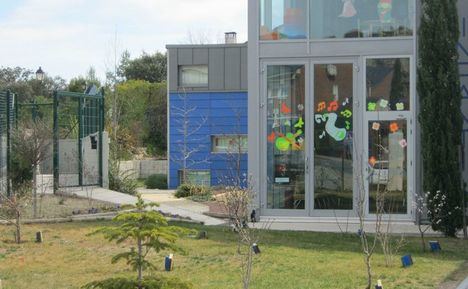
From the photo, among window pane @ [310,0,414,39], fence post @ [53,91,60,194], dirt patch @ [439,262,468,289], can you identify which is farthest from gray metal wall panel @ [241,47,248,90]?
dirt patch @ [439,262,468,289]

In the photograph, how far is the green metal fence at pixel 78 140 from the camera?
18016 mm

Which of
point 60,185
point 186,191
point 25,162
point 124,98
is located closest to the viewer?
point 25,162

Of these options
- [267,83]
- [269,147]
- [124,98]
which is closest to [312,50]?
[267,83]

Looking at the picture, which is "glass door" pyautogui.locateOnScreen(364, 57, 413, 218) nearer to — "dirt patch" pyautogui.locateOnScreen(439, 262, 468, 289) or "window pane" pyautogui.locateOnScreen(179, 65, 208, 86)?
"dirt patch" pyautogui.locateOnScreen(439, 262, 468, 289)

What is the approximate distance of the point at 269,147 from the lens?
1441 centimetres

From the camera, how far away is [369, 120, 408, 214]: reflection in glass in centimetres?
1395

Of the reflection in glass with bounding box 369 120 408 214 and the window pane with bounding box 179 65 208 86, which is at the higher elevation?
the window pane with bounding box 179 65 208 86

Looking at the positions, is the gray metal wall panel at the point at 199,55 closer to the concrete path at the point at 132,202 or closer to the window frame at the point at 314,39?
the concrete path at the point at 132,202

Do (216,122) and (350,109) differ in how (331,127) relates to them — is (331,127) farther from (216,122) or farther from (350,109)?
(216,122)

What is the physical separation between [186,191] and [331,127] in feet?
29.7

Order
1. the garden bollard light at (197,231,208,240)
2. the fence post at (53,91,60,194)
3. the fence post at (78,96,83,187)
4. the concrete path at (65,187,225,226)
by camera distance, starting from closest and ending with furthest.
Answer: the garden bollard light at (197,231,208,240) < the concrete path at (65,187,225,226) < the fence post at (53,91,60,194) < the fence post at (78,96,83,187)

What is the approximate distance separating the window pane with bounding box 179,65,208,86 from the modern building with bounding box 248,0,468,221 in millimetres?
15756

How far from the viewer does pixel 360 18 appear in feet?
46.9

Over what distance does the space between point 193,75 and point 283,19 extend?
52.9ft
